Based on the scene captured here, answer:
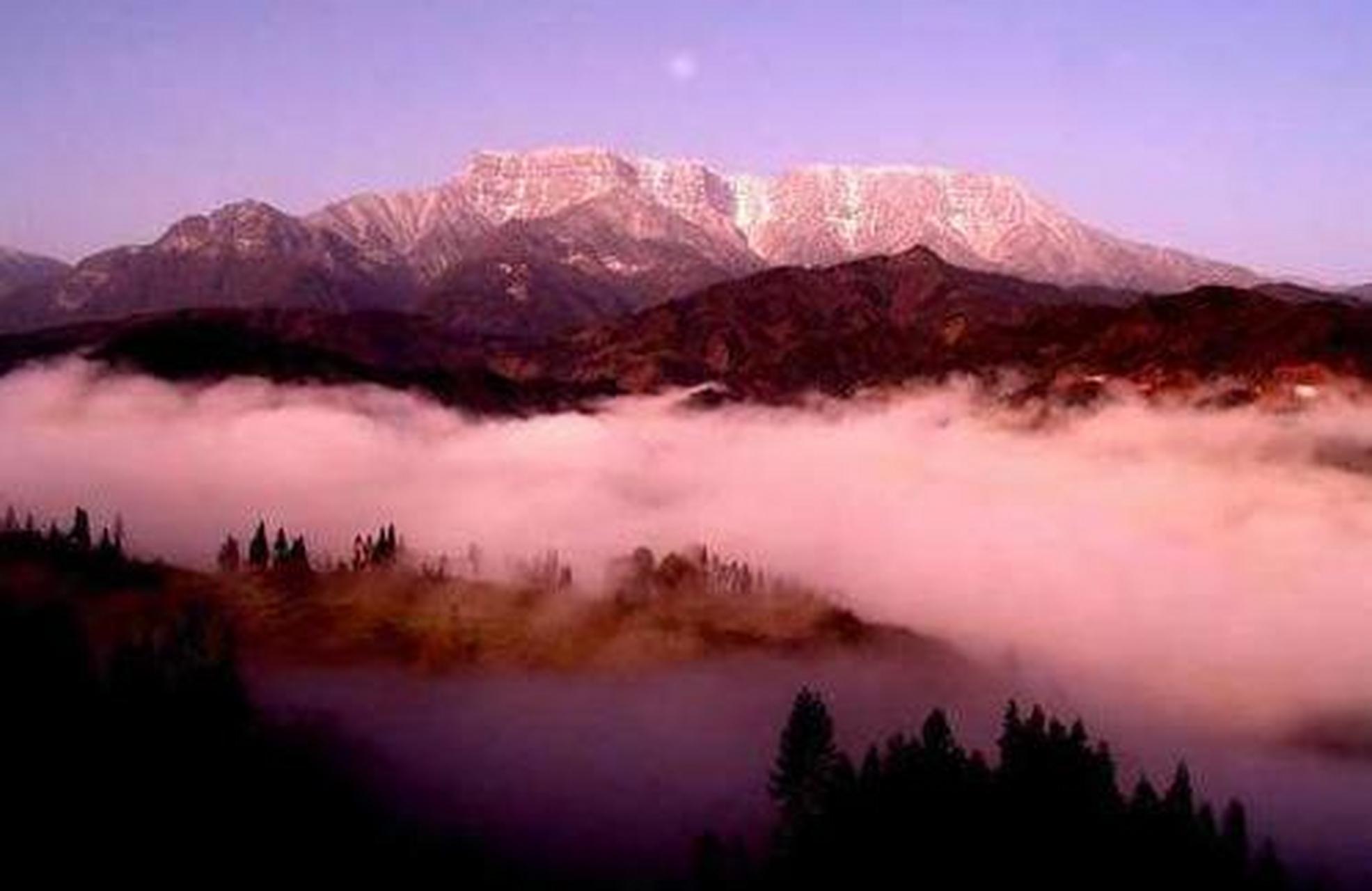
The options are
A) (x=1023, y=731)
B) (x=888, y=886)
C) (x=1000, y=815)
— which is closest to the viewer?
(x=888, y=886)

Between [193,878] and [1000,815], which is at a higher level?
[1000,815]

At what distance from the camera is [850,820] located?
184 meters

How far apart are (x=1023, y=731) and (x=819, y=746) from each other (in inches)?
872

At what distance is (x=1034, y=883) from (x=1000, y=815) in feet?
30.1

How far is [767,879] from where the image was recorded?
186750 mm

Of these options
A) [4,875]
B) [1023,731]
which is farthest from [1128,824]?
[4,875]

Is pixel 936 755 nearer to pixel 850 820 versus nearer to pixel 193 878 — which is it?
pixel 850 820

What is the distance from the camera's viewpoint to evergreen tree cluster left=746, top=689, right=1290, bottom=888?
179 meters

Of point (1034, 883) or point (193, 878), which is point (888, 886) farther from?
point (193, 878)

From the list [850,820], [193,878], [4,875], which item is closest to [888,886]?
[850,820]

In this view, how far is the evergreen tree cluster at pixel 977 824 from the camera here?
178875 millimetres

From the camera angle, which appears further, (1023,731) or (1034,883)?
(1023,731)

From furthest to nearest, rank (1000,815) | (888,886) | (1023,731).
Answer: (1023,731) → (1000,815) → (888,886)

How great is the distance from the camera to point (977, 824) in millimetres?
183500
